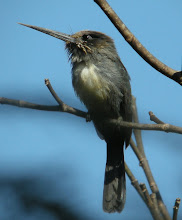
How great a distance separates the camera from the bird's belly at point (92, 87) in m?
3.63

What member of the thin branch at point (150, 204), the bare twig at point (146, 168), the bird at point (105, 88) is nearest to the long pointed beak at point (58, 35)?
the bird at point (105, 88)

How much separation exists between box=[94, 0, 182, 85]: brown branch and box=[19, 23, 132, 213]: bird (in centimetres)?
138

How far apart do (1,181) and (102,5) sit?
1.26 m

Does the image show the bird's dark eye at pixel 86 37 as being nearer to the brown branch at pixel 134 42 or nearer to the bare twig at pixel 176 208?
the brown branch at pixel 134 42

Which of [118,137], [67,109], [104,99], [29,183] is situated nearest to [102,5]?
[67,109]

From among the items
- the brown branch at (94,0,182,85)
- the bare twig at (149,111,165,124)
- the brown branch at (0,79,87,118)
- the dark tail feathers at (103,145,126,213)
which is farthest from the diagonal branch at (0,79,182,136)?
the dark tail feathers at (103,145,126,213)

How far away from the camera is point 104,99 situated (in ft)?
12.2

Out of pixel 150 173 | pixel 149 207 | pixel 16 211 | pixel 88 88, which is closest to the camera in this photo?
pixel 16 211

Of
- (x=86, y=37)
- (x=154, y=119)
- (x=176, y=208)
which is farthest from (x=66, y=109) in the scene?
(x=86, y=37)

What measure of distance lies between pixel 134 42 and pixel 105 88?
150 centimetres

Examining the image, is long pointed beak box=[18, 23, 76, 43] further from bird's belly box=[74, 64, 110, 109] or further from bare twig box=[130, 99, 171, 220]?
bare twig box=[130, 99, 171, 220]

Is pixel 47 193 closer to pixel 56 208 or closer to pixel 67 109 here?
pixel 56 208

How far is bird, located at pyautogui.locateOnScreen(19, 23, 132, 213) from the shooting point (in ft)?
12.1

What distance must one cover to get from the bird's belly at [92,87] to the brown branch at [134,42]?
144cm
